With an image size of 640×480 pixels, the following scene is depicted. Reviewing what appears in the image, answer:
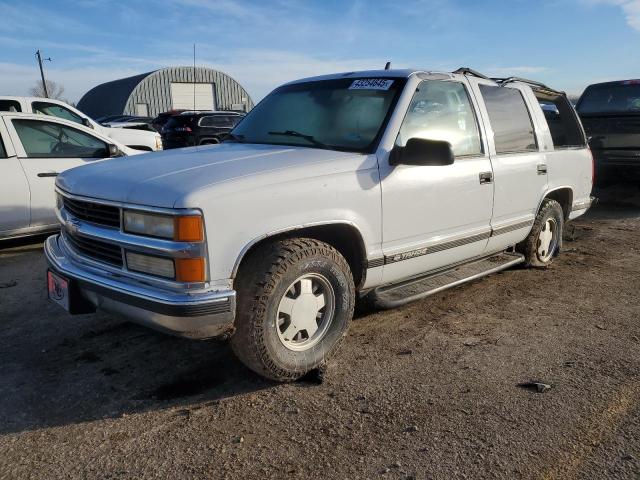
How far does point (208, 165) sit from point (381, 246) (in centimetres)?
118

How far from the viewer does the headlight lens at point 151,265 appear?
271 centimetres

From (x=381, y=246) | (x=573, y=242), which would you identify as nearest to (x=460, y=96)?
(x=381, y=246)

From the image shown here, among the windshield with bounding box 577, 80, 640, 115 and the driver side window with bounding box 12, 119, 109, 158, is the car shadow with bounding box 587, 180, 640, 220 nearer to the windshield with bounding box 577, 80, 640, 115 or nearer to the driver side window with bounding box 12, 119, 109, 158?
the windshield with bounding box 577, 80, 640, 115

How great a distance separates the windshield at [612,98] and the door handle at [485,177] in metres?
6.42

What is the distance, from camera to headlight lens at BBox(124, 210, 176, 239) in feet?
8.82

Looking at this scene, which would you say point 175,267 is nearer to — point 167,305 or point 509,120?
point 167,305

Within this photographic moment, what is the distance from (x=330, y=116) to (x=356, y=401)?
196 cm

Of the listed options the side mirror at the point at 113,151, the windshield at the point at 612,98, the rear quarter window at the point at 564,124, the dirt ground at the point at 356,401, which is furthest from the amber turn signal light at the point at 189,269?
the windshield at the point at 612,98

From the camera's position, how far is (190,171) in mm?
2959

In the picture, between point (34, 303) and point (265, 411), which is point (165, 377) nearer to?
point (265, 411)

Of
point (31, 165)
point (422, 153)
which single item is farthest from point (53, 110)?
point (422, 153)

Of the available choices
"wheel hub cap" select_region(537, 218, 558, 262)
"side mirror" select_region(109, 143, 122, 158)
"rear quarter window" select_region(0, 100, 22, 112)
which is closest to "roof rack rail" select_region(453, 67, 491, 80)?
"wheel hub cap" select_region(537, 218, 558, 262)

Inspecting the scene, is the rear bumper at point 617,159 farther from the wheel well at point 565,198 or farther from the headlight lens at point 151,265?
the headlight lens at point 151,265

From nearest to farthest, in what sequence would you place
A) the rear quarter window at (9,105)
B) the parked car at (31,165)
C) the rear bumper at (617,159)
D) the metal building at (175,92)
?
1. the parked car at (31,165)
2. the rear bumper at (617,159)
3. the rear quarter window at (9,105)
4. the metal building at (175,92)
